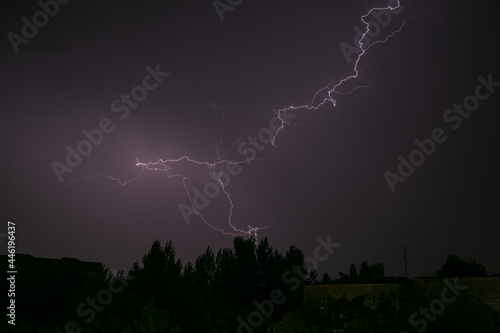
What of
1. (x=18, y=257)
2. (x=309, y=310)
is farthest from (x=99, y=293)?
(x=18, y=257)

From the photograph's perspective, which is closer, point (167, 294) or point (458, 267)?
point (167, 294)

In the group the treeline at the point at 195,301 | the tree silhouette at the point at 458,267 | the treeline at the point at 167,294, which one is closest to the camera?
the treeline at the point at 195,301

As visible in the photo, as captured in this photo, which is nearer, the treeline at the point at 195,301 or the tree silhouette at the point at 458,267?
the treeline at the point at 195,301

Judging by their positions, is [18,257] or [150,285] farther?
[18,257]

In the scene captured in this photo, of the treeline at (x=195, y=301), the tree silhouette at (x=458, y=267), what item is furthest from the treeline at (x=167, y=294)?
the tree silhouette at (x=458, y=267)

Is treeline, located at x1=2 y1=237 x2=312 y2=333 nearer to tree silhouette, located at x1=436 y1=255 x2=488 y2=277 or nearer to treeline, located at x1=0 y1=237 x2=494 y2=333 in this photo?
treeline, located at x1=0 y1=237 x2=494 y2=333

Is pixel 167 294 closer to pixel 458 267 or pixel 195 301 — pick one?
pixel 195 301

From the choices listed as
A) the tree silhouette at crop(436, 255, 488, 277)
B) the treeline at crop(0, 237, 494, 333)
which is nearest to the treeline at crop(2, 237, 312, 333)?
the treeline at crop(0, 237, 494, 333)

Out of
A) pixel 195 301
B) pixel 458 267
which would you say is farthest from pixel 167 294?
pixel 458 267

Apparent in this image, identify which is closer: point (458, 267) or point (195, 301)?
point (195, 301)

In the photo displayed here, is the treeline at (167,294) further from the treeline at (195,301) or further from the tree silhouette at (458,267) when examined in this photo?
the tree silhouette at (458,267)

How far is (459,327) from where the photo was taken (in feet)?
61.7

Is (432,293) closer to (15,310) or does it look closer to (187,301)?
(187,301)

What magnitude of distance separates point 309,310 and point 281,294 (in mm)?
24957
